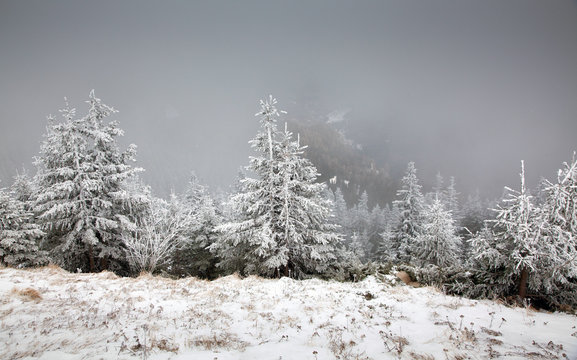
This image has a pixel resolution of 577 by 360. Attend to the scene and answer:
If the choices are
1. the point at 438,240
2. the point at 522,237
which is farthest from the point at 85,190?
the point at 438,240

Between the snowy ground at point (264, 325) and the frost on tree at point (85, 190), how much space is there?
24.7 feet

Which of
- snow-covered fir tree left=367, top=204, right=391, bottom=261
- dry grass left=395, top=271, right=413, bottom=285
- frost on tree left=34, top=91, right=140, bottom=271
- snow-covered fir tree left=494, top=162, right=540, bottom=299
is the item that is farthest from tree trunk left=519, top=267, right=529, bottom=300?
snow-covered fir tree left=367, top=204, right=391, bottom=261

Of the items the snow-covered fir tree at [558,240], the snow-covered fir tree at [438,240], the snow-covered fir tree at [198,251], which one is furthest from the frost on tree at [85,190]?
the snow-covered fir tree at [438,240]

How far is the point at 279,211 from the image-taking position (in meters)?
16.3

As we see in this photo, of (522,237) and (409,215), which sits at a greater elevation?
(409,215)

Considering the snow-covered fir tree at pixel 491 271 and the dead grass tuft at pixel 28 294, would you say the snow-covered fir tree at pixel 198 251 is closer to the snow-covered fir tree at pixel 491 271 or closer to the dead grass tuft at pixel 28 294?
the dead grass tuft at pixel 28 294

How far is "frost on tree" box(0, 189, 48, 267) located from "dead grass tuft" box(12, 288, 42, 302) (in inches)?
380

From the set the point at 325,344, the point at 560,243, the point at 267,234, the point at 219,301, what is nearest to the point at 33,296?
the point at 219,301

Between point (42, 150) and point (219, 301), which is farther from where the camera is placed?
point (42, 150)

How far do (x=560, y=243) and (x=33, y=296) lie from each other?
50.7 feet

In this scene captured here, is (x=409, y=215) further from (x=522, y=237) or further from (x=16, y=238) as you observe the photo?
(x=16, y=238)

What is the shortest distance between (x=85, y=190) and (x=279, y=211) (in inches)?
481

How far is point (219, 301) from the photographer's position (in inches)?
314

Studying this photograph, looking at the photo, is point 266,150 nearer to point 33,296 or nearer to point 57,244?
point 33,296
